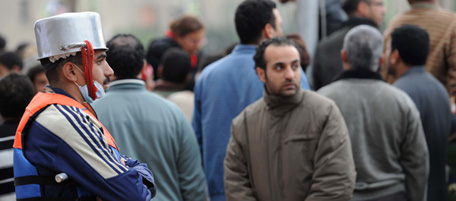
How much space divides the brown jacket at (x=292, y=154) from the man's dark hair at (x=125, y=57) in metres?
0.83

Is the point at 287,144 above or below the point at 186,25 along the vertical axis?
above

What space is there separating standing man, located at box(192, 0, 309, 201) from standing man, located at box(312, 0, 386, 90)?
62.4 inches

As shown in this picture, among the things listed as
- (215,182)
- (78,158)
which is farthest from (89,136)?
(215,182)

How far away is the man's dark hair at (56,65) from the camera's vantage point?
10.4 feet

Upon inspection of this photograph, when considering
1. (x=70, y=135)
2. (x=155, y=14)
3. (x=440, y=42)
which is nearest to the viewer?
(x=70, y=135)

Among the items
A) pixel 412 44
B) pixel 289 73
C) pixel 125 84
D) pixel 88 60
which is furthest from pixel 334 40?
pixel 88 60

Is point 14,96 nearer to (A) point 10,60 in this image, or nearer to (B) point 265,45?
(B) point 265,45

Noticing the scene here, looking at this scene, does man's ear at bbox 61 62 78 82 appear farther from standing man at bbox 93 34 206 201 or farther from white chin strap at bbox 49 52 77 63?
standing man at bbox 93 34 206 201

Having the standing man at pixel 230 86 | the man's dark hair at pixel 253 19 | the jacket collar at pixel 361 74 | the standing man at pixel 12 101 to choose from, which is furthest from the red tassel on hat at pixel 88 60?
the jacket collar at pixel 361 74

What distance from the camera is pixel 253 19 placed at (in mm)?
5355

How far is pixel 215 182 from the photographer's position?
5379mm

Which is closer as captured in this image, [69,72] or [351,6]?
[69,72]

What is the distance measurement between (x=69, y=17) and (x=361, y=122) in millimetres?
2627

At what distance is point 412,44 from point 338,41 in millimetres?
1152
